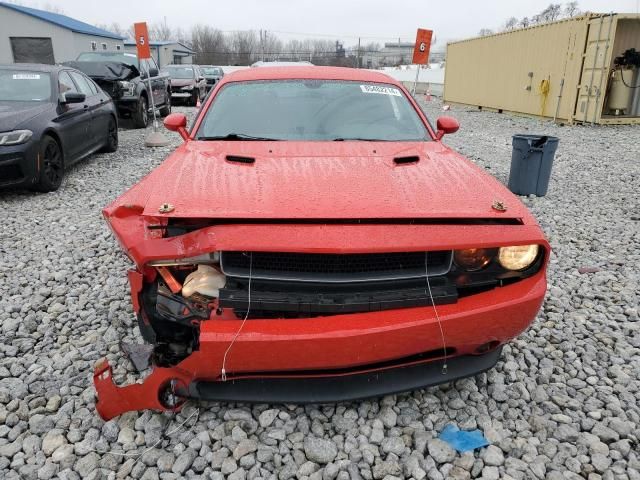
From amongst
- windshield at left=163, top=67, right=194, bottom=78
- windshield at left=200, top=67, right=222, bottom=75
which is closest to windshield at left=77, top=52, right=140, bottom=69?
windshield at left=163, top=67, right=194, bottom=78

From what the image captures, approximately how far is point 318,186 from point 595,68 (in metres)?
12.0

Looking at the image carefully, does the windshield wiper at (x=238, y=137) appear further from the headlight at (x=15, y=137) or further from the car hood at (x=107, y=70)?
the car hood at (x=107, y=70)

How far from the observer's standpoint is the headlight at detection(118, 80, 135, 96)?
10.2 metres

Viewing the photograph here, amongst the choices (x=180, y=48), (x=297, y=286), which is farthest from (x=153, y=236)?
(x=180, y=48)

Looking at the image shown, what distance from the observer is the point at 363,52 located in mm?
45156

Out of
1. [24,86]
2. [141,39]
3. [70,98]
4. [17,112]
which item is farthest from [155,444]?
[141,39]

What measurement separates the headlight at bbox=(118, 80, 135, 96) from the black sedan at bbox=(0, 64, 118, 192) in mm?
2899

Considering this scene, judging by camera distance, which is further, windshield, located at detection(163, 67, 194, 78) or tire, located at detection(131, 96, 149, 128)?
windshield, located at detection(163, 67, 194, 78)

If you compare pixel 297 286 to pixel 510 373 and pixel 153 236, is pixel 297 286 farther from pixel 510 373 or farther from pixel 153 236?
pixel 510 373

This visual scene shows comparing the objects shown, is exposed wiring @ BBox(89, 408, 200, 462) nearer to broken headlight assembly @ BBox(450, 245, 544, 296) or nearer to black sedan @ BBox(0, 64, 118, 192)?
broken headlight assembly @ BBox(450, 245, 544, 296)

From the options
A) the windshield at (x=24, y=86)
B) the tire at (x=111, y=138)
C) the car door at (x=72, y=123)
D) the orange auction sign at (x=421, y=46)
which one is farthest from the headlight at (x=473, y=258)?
the orange auction sign at (x=421, y=46)

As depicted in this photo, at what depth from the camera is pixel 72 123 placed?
6273 mm

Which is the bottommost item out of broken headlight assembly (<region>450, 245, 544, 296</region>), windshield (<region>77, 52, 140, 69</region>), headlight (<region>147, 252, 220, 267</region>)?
broken headlight assembly (<region>450, 245, 544, 296</region>)

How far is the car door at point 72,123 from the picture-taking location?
6.02 meters
